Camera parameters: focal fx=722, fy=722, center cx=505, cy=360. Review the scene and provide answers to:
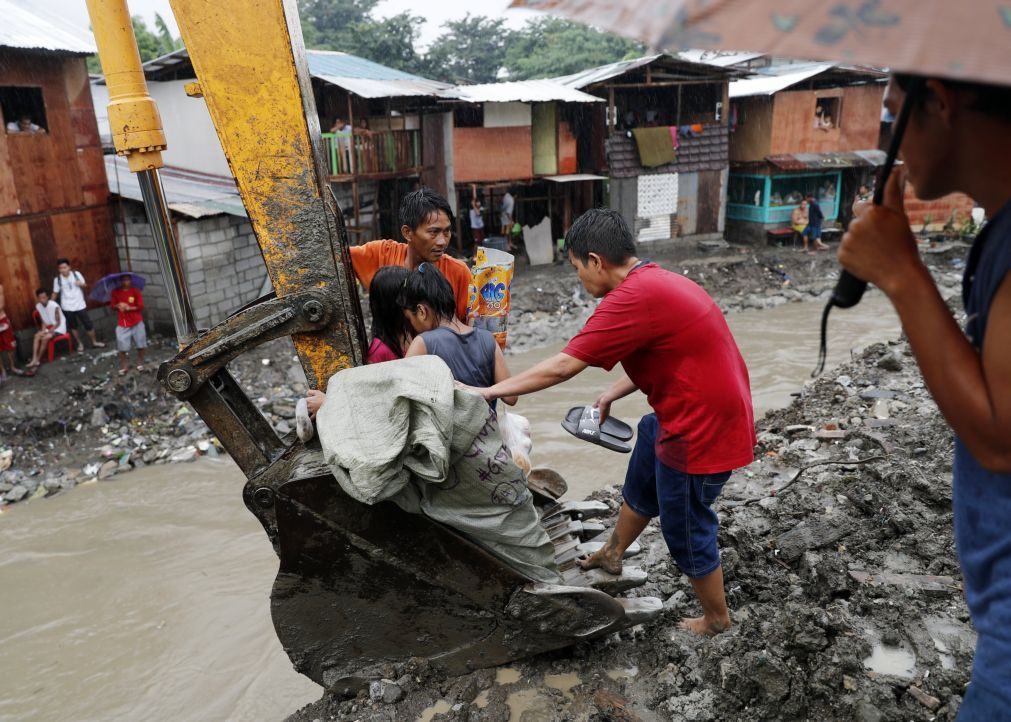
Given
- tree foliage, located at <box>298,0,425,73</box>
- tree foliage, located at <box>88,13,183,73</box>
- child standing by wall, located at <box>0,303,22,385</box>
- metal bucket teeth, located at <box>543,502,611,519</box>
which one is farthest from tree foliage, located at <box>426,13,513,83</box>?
metal bucket teeth, located at <box>543,502,611,519</box>

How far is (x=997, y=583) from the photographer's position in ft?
4.26

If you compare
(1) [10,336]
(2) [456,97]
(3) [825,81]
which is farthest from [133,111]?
(3) [825,81]

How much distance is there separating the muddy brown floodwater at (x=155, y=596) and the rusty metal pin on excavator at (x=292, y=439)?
455 mm

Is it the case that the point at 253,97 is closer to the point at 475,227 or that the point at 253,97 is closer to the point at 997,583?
the point at 997,583

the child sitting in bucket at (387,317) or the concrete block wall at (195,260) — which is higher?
the child sitting in bucket at (387,317)

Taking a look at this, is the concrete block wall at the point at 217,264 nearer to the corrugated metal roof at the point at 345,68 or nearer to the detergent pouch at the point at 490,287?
the corrugated metal roof at the point at 345,68

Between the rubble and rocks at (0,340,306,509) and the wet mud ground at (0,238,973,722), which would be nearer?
the wet mud ground at (0,238,973,722)

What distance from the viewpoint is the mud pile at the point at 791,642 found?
264cm

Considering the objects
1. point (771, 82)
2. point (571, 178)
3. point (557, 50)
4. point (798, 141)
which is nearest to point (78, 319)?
point (571, 178)

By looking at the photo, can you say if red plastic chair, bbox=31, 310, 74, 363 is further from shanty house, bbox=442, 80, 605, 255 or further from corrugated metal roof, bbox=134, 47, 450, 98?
A: shanty house, bbox=442, 80, 605, 255

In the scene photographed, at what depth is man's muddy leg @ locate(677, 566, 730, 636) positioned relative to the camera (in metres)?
3.06

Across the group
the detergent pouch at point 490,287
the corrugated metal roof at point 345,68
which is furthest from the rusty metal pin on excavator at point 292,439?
the corrugated metal roof at point 345,68

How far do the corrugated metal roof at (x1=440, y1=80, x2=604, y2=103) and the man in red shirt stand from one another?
1236 cm

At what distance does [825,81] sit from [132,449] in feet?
60.2
